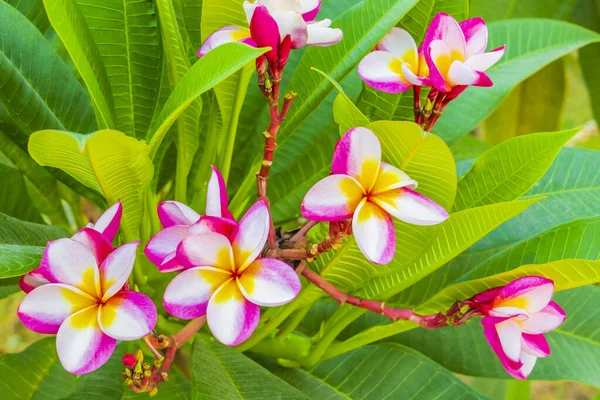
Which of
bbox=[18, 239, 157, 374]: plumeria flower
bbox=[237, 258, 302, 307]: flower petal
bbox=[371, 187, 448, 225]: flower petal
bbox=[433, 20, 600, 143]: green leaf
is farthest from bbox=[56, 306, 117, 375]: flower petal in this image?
bbox=[433, 20, 600, 143]: green leaf

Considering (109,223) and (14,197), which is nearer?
(109,223)

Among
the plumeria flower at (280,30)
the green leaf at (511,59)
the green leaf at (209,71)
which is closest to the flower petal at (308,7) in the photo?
the plumeria flower at (280,30)

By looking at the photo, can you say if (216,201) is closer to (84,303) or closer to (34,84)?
(84,303)

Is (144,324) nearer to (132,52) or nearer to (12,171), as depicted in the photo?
(132,52)

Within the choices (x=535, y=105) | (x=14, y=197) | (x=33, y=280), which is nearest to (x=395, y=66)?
(x=33, y=280)

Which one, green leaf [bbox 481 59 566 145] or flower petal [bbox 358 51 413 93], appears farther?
green leaf [bbox 481 59 566 145]

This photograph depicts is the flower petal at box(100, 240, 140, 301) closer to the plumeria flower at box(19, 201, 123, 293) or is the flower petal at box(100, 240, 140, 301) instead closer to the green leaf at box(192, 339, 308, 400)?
the plumeria flower at box(19, 201, 123, 293)

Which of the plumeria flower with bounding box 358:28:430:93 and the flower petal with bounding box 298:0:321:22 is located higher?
the flower petal with bounding box 298:0:321:22

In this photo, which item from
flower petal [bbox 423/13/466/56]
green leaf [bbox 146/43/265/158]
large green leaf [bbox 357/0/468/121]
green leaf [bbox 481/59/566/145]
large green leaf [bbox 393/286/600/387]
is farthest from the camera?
green leaf [bbox 481/59/566/145]
